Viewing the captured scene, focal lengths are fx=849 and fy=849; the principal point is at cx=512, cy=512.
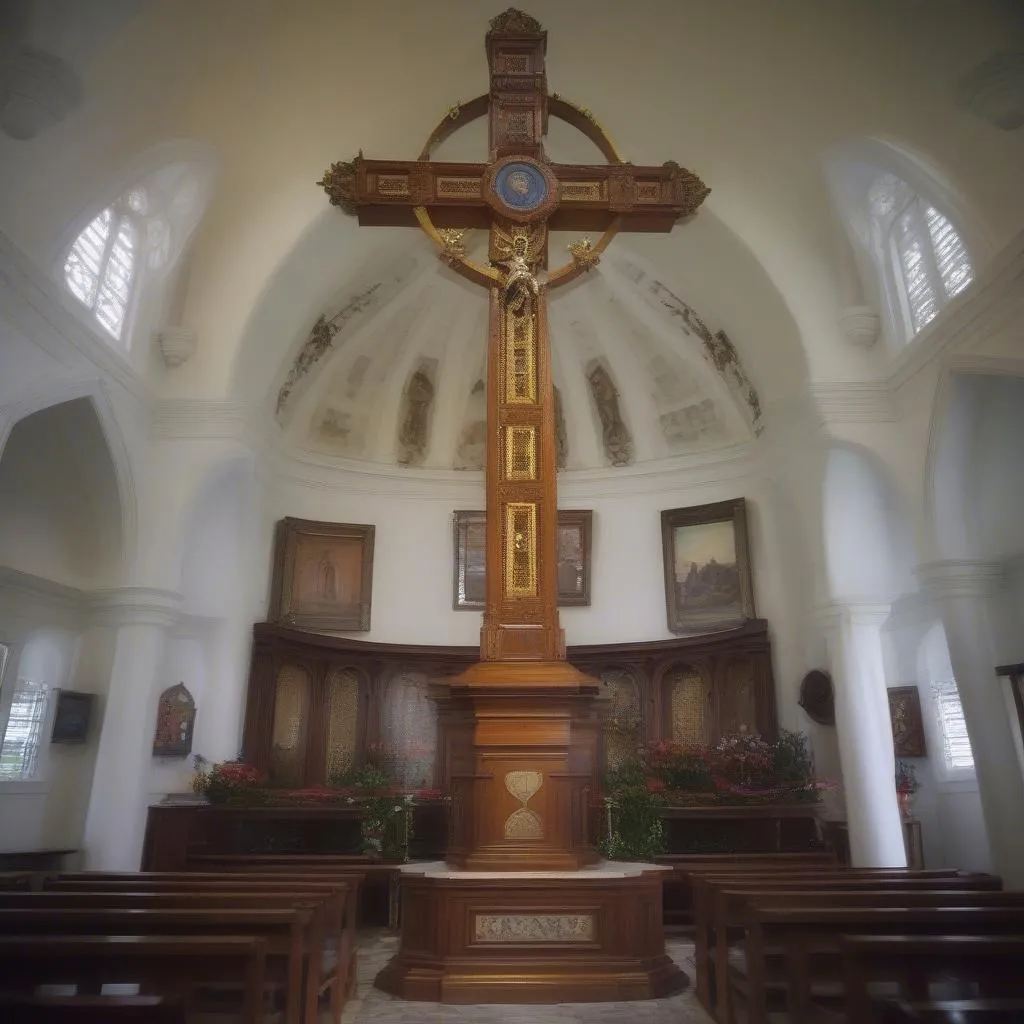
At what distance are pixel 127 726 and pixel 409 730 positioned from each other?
18.8 feet

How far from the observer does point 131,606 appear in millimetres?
11906

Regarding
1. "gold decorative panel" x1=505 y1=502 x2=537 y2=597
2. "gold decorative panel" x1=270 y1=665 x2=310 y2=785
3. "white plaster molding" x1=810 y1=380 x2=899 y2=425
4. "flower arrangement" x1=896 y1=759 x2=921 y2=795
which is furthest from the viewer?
"gold decorative panel" x1=270 y1=665 x2=310 y2=785

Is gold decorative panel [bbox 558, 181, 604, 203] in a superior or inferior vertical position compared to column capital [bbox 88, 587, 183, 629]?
superior

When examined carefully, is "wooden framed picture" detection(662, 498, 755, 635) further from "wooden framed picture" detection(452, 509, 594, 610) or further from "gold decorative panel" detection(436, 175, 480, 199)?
"gold decorative panel" detection(436, 175, 480, 199)

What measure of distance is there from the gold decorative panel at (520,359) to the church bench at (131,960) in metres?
5.37

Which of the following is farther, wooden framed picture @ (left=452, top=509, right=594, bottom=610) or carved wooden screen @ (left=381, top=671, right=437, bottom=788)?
wooden framed picture @ (left=452, top=509, right=594, bottom=610)

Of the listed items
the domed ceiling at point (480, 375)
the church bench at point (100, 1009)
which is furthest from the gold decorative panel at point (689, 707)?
the church bench at point (100, 1009)

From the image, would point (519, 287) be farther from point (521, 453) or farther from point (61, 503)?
point (61, 503)

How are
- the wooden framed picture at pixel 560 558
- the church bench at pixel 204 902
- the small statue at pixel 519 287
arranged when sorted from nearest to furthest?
1. the church bench at pixel 204 902
2. the small statue at pixel 519 287
3. the wooden framed picture at pixel 560 558

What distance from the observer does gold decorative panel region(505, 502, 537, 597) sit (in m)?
7.40

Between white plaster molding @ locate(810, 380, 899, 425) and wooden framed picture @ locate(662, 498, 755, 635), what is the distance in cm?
369

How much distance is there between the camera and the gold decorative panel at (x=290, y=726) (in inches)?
573

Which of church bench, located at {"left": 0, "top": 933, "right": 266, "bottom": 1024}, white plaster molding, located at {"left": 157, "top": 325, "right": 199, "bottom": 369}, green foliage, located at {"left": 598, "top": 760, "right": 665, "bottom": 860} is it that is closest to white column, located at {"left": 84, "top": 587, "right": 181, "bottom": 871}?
white plaster molding, located at {"left": 157, "top": 325, "right": 199, "bottom": 369}

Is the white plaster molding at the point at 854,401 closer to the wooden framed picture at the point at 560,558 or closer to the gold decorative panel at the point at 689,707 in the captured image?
the gold decorative panel at the point at 689,707
